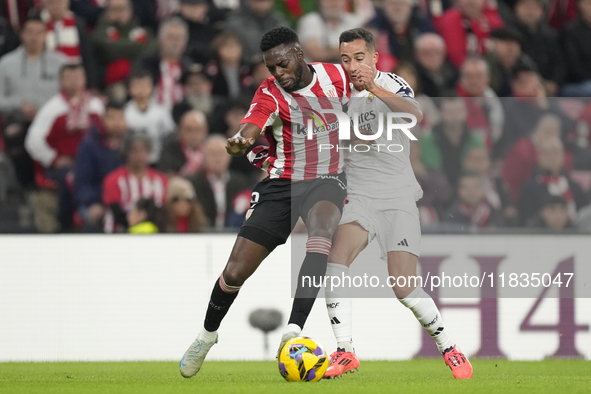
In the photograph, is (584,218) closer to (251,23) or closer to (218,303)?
(218,303)

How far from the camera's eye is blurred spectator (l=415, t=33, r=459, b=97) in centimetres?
1035

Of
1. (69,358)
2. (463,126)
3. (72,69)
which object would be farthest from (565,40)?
(69,358)

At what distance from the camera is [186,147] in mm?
9523

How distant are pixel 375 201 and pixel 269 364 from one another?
2.21m

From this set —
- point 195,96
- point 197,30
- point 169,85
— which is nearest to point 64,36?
point 169,85

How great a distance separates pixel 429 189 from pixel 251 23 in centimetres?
363

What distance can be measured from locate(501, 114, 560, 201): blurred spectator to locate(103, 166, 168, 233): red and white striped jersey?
3457mm

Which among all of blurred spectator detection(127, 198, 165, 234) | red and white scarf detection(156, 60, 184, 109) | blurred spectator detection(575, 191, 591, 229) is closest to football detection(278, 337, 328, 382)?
blurred spectator detection(127, 198, 165, 234)

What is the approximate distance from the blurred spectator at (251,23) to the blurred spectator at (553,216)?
3795 mm

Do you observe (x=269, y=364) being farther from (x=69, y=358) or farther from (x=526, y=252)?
(x=526, y=252)

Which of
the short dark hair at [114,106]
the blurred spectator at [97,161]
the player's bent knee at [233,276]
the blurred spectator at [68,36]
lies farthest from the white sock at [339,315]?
the blurred spectator at [68,36]

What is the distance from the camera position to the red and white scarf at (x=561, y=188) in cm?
850

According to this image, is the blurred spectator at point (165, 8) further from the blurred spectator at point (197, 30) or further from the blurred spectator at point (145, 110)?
the blurred spectator at point (145, 110)

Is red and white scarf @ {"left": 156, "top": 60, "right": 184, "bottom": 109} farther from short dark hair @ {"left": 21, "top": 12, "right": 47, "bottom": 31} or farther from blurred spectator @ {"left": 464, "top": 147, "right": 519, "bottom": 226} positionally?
blurred spectator @ {"left": 464, "top": 147, "right": 519, "bottom": 226}
